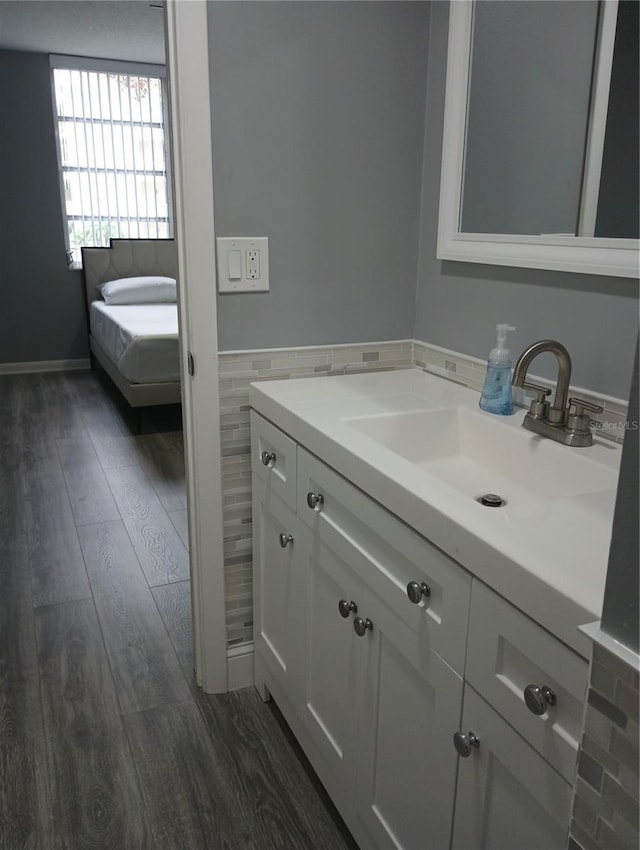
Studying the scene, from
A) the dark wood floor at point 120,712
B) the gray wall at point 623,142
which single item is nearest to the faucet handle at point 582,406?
the gray wall at point 623,142

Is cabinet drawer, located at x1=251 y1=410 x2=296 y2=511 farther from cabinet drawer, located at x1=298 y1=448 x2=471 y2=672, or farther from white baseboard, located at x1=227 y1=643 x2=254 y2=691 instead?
white baseboard, located at x1=227 y1=643 x2=254 y2=691

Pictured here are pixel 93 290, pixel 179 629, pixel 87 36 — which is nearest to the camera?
pixel 179 629

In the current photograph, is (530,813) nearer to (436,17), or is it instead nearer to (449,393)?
(449,393)

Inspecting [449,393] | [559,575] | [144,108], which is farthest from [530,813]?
[144,108]

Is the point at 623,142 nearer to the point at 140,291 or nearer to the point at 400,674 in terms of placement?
the point at 400,674

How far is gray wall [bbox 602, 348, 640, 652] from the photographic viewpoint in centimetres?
58

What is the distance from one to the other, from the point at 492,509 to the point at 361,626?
0.38 metres

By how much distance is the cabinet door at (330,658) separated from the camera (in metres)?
1.38

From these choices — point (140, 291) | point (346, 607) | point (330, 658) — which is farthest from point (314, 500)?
point (140, 291)

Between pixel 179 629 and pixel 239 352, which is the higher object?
pixel 239 352

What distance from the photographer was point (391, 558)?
46.4 inches

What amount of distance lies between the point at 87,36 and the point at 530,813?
5781 mm

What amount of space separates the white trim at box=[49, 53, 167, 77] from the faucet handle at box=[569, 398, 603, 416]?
5.35 metres

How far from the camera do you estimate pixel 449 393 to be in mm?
1697
